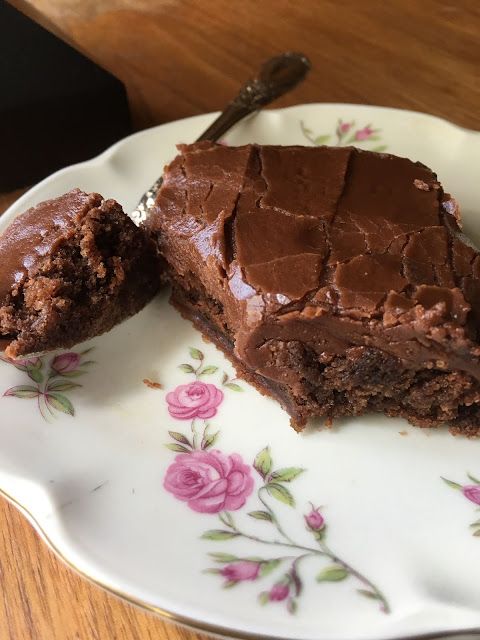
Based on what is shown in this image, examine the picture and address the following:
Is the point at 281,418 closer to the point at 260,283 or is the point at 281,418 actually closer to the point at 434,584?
the point at 260,283

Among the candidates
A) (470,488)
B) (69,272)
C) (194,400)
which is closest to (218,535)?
(194,400)

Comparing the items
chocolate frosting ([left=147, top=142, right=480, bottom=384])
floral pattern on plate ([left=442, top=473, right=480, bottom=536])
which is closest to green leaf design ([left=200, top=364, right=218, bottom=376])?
chocolate frosting ([left=147, top=142, right=480, bottom=384])

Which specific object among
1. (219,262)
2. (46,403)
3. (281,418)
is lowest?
(46,403)

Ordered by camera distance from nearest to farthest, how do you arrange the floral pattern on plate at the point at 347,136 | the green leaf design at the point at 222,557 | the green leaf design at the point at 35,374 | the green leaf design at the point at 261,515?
1. the green leaf design at the point at 222,557
2. the green leaf design at the point at 261,515
3. the green leaf design at the point at 35,374
4. the floral pattern on plate at the point at 347,136

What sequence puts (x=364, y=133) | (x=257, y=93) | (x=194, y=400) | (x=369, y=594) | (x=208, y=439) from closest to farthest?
1. (x=369, y=594)
2. (x=208, y=439)
3. (x=194, y=400)
4. (x=364, y=133)
5. (x=257, y=93)

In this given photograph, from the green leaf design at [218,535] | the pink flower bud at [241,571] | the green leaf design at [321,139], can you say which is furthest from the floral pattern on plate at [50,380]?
the green leaf design at [321,139]

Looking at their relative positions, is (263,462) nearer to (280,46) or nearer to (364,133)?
(364,133)

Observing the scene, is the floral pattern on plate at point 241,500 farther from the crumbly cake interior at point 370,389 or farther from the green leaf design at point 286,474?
the crumbly cake interior at point 370,389

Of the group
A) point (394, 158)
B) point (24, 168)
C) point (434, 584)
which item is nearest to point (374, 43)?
point (394, 158)
